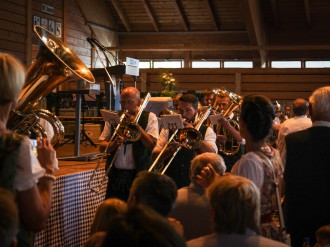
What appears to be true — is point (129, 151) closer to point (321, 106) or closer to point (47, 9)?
point (321, 106)

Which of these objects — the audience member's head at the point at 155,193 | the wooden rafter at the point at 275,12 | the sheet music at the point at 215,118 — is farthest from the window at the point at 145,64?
the audience member's head at the point at 155,193

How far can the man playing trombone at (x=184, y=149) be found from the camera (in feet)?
19.2

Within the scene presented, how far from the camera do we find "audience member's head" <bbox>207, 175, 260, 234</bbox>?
2730 mm

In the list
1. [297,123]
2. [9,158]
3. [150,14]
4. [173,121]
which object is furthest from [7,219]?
[150,14]

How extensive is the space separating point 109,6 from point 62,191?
12957 mm

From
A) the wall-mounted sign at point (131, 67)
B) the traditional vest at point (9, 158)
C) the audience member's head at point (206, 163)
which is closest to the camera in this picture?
the traditional vest at point (9, 158)

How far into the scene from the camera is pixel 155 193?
3.08 meters

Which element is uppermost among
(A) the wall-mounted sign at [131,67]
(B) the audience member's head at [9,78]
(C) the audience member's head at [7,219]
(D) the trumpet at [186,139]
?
(A) the wall-mounted sign at [131,67]

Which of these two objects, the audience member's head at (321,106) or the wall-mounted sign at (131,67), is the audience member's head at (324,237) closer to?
the audience member's head at (321,106)

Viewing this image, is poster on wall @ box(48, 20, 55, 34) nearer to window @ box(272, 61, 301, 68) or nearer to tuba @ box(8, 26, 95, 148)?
window @ box(272, 61, 301, 68)

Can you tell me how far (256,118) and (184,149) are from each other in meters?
2.67

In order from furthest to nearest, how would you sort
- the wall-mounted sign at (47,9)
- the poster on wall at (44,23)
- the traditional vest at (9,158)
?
the wall-mounted sign at (47,9) < the poster on wall at (44,23) < the traditional vest at (9,158)

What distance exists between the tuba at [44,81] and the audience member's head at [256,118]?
4.41 ft

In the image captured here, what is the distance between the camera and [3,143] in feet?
8.68
